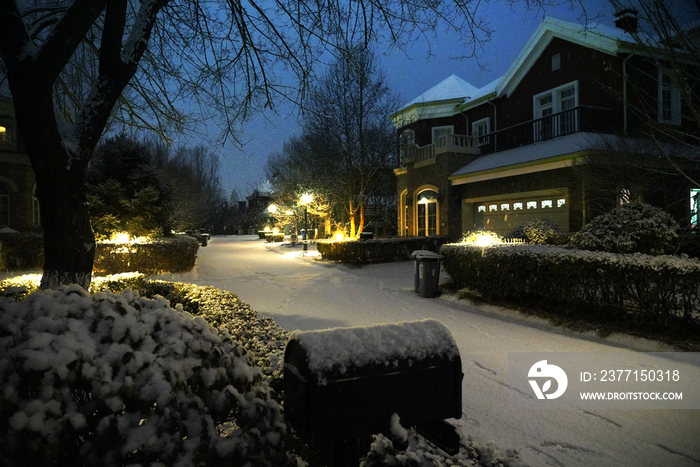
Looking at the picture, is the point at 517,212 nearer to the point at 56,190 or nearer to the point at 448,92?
the point at 448,92

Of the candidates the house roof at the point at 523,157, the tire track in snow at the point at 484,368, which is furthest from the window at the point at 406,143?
the tire track in snow at the point at 484,368

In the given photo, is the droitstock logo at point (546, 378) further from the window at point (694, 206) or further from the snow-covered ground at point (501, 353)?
the window at point (694, 206)

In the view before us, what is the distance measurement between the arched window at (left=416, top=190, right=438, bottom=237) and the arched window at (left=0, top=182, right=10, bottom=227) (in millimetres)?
21038

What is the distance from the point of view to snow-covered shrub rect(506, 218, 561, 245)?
1230cm

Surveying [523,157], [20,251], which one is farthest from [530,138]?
[20,251]

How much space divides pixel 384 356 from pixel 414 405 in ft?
1.06

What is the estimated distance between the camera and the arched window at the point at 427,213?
20.2m

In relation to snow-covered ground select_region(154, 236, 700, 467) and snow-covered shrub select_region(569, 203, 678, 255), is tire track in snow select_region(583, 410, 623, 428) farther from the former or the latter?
snow-covered shrub select_region(569, 203, 678, 255)

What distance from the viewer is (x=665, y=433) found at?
128 inches

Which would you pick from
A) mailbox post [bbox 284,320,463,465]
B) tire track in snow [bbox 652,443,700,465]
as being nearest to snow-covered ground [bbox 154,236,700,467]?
tire track in snow [bbox 652,443,700,465]

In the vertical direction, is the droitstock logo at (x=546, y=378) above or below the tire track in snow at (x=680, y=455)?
above

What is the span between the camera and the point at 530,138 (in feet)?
57.3

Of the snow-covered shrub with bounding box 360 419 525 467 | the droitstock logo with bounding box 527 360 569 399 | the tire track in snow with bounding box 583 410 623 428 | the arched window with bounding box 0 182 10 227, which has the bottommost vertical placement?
the tire track in snow with bounding box 583 410 623 428

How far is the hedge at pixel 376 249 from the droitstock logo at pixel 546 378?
11.4 meters
